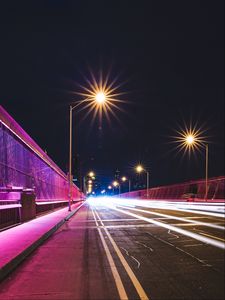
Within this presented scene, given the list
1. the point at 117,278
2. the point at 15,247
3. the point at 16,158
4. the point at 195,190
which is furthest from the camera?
the point at 195,190

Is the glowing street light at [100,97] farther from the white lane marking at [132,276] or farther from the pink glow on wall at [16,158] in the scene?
the white lane marking at [132,276]

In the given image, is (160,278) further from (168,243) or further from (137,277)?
(168,243)

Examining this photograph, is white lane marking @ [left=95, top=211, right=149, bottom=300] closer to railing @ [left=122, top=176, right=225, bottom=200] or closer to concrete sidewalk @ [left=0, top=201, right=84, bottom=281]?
concrete sidewalk @ [left=0, top=201, right=84, bottom=281]

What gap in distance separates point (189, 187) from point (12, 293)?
6626cm

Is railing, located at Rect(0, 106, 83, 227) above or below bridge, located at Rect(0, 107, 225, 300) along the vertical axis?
above

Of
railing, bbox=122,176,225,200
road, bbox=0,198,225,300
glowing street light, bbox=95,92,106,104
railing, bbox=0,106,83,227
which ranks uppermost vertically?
glowing street light, bbox=95,92,106,104

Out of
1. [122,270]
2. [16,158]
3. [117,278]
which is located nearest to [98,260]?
[122,270]

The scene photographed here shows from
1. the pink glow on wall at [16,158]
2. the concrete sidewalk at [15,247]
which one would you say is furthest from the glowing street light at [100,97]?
the concrete sidewalk at [15,247]

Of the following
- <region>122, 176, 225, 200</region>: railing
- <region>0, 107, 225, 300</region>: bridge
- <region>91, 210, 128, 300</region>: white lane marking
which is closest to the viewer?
<region>91, 210, 128, 300</region>: white lane marking

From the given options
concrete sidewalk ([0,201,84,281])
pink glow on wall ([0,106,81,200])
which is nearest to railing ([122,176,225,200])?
pink glow on wall ([0,106,81,200])

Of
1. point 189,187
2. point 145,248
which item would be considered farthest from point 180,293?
point 189,187

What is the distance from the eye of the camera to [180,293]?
704 centimetres

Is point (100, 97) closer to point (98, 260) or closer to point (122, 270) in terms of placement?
point (98, 260)

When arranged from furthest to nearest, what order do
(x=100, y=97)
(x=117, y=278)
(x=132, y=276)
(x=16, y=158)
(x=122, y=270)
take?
(x=100, y=97)
(x=16, y=158)
(x=122, y=270)
(x=132, y=276)
(x=117, y=278)
